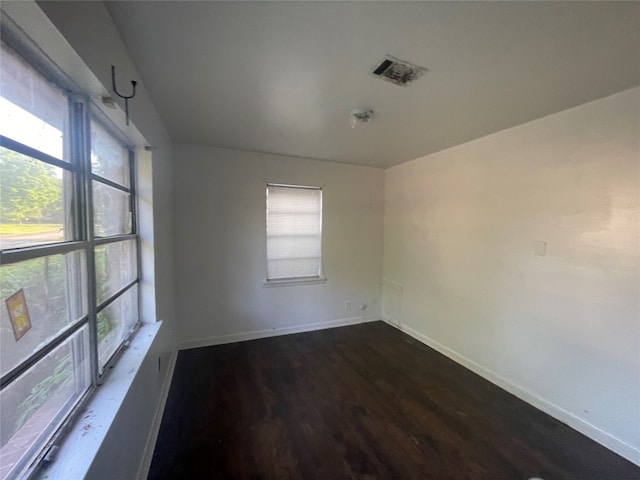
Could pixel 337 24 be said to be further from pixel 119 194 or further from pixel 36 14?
pixel 119 194

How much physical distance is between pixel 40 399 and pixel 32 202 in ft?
2.23

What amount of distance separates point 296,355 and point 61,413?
2.24 m

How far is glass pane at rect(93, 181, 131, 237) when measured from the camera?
135 centimetres

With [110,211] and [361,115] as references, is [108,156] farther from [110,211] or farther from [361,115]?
[361,115]

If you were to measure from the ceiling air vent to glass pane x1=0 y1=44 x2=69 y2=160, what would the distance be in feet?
4.97

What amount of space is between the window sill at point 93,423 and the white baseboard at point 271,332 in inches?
66.6

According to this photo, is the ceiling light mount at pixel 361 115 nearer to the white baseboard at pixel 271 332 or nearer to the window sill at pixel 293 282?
A: the window sill at pixel 293 282

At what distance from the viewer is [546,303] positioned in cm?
218

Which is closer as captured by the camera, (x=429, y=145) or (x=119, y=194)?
(x=119, y=194)

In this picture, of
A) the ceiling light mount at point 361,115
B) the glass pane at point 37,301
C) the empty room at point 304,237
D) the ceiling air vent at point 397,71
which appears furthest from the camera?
the ceiling light mount at point 361,115

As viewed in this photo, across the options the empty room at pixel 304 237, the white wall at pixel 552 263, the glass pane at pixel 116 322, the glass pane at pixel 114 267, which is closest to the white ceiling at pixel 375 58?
the empty room at pixel 304 237

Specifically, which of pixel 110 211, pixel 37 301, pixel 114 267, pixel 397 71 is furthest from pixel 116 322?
pixel 397 71

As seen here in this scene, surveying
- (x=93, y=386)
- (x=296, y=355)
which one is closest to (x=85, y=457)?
(x=93, y=386)

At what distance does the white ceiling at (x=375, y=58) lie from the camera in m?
1.14
